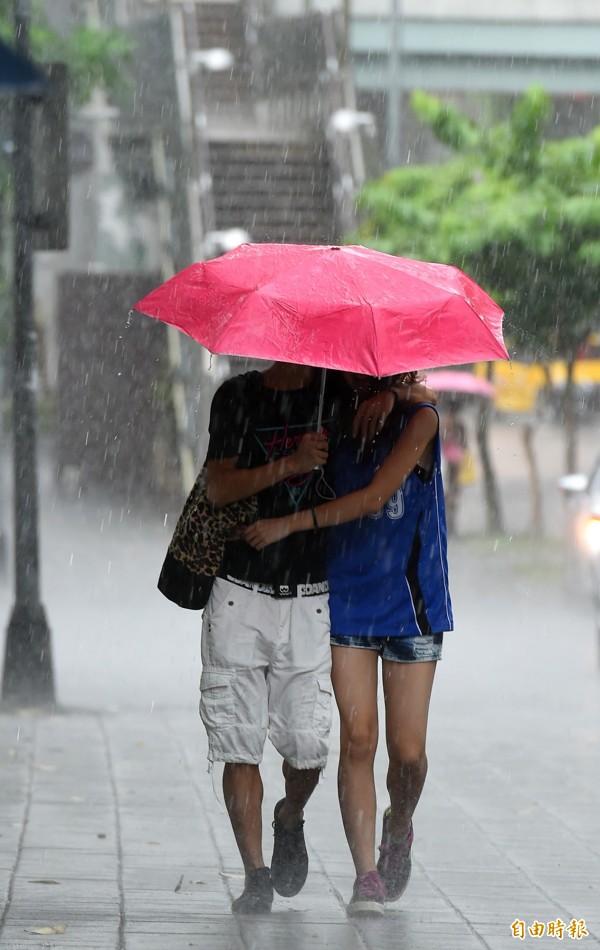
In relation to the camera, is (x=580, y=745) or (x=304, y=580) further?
(x=580, y=745)

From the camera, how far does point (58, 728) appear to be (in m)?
8.55

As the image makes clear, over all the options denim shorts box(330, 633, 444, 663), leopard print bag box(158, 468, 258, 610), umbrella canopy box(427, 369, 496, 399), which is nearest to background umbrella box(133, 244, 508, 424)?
leopard print bag box(158, 468, 258, 610)

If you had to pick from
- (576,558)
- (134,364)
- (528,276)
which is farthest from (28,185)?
(134,364)

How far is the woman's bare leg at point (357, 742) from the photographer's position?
4.97 m

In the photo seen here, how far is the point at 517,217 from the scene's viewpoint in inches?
744

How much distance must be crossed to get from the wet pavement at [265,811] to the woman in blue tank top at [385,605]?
1.29 ft

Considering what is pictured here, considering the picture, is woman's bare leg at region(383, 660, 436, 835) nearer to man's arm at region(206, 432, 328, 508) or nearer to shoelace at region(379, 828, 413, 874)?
shoelace at region(379, 828, 413, 874)

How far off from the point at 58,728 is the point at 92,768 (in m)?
1.08

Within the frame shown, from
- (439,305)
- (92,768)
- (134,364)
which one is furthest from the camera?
(134,364)

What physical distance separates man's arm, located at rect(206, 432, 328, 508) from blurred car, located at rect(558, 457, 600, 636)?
6380 mm

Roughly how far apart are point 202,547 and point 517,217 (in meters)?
14.6

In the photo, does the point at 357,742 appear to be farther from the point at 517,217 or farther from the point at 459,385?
the point at 459,385

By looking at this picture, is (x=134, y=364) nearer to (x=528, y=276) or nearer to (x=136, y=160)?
(x=136, y=160)

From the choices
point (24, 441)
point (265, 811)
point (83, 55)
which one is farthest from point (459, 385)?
point (265, 811)
